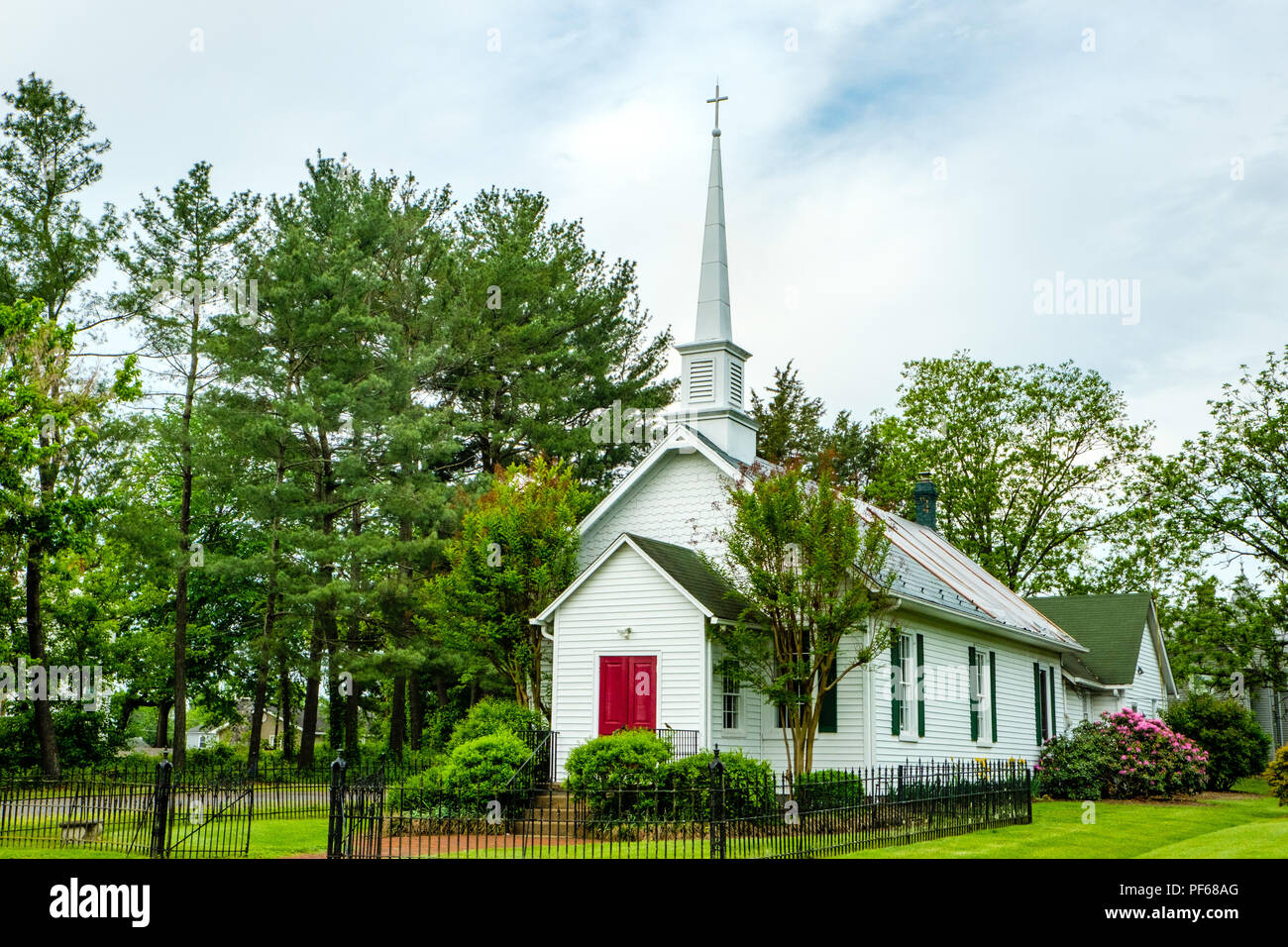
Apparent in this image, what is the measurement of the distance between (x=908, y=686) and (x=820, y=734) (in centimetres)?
206

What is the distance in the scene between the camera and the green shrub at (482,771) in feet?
57.9

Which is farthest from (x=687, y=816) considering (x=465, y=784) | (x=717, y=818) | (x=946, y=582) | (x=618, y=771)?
(x=946, y=582)

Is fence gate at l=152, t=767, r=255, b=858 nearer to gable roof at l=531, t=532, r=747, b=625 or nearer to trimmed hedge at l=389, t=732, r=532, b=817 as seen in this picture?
trimmed hedge at l=389, t=732, r=532, b=817

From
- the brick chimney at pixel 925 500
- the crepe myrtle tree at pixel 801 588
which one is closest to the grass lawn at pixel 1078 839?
the crepe myrtle tree at pixel 801 588

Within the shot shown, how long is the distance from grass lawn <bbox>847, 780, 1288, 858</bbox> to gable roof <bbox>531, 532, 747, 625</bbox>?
5.50 m

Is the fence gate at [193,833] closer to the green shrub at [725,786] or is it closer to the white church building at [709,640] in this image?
the green shrub at [725,786]

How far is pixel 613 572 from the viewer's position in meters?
20.9

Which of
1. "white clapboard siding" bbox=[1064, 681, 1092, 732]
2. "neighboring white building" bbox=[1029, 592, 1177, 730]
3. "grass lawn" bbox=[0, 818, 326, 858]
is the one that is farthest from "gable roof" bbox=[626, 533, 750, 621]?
"white clapboard siding" bbox=[1064, 681, 1092, 732]

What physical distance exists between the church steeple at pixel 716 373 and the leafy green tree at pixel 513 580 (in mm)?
3564

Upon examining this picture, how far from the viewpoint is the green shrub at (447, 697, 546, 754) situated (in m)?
20.8

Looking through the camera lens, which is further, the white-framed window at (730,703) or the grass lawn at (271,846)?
the white-framed window at (730,703)
